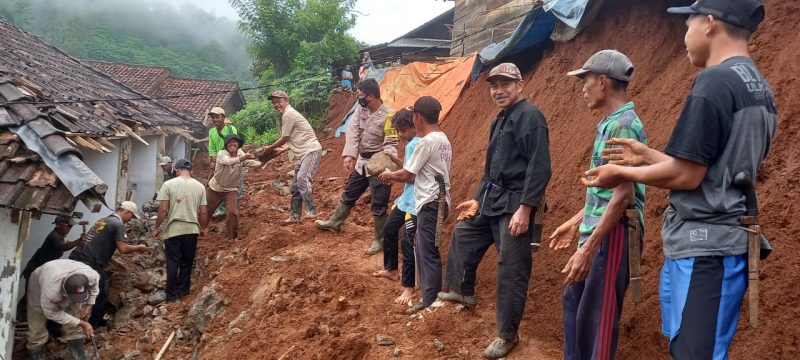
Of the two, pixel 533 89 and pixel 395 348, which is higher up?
pixel 533 89

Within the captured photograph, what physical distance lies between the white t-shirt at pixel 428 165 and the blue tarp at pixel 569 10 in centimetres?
316

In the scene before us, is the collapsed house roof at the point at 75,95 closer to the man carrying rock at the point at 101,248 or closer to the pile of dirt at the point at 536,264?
the man carrying rock at the point at 101,248

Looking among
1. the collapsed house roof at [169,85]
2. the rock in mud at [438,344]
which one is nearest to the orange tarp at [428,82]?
the rock in mud at [438,344]

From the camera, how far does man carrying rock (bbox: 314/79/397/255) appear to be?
20.1 ft

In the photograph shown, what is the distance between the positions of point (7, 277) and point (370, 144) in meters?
4.02

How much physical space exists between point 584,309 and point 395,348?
1439 mm

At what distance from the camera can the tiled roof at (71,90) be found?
7711mm

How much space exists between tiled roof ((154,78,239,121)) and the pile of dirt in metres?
17.0

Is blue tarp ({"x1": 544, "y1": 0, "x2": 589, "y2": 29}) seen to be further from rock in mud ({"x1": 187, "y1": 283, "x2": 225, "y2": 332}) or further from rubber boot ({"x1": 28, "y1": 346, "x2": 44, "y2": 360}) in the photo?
rubber boot ({"x1": 28, "y1": 346, "x2": 44, "y2": 360})

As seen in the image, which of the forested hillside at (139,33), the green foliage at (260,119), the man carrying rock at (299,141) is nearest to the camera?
the man carrying rock at (299,141)

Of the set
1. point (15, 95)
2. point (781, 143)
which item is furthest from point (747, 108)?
point (15, 95)

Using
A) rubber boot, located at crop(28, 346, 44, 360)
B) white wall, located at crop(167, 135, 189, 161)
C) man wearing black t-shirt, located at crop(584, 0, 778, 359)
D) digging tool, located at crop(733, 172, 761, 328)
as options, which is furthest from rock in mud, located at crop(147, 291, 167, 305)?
white wall, located at crop(167, 135, 189, 161)

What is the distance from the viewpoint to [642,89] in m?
5.72

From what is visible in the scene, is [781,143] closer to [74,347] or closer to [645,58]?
[645,58]
